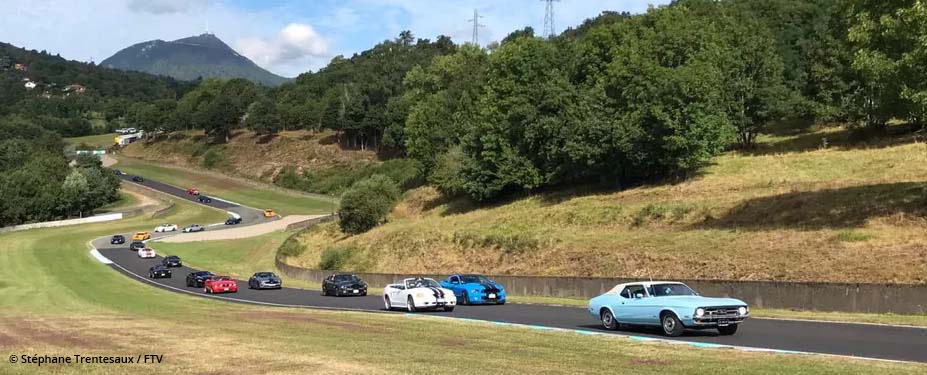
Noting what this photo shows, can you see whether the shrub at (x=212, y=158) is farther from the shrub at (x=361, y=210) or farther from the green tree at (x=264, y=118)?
the shrub at (x=361, y=210)

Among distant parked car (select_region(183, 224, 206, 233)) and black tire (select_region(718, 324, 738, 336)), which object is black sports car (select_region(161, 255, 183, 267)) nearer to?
distant parked car (select_region(183, 224, 206, 233))

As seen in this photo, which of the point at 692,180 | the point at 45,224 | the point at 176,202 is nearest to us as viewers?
the point at 692,180

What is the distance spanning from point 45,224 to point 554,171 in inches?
3097

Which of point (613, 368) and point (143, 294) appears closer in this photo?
point (613, 368)

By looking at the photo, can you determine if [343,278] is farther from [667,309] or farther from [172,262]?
[172,262]

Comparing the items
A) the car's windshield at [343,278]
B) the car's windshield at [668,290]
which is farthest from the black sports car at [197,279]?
the car's windshield at [668,290]

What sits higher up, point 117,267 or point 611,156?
point 611,156

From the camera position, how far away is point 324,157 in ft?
534

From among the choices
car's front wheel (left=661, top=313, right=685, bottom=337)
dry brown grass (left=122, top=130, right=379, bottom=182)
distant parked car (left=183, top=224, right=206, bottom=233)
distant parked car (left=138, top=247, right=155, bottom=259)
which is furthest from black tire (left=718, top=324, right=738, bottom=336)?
dry brown grass (left=122, top=130, right=379, bottom=182)

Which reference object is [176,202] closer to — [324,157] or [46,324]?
[324,157]

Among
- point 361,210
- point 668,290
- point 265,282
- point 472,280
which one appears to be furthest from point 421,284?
point 361,210

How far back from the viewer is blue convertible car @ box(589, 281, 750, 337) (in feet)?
63.5

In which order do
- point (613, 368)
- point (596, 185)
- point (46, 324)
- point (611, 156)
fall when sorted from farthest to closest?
point (596, 185) < point (611, 156) < point (46, 324) < point (613, 368)

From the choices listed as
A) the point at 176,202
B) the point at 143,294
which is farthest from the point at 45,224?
the point at 143,294
